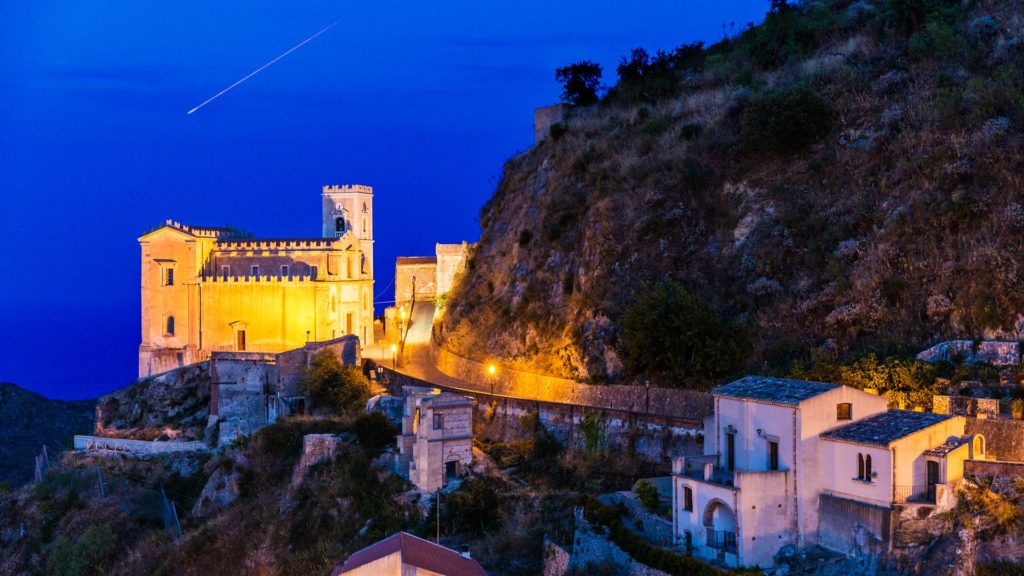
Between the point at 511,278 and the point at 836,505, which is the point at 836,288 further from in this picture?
the point at 511,278

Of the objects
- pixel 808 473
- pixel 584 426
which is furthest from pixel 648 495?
pixel 584 426

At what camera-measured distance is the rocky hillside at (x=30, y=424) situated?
6750 centimetres

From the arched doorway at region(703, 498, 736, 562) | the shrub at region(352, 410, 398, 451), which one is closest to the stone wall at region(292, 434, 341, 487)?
the shrub at region(352, 410, 398, 451)

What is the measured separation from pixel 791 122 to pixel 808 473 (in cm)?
1803

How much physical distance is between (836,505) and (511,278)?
25.7 m

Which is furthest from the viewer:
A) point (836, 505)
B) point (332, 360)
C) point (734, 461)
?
point (332, 360)

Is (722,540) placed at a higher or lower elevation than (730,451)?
lower

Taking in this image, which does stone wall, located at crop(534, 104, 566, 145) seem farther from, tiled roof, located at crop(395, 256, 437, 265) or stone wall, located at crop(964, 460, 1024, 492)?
stone wall, located at crop(964, 460, 1024, 492)

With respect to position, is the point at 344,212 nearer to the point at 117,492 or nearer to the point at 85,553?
the point at 117,492

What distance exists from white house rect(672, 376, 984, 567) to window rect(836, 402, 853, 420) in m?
0.02

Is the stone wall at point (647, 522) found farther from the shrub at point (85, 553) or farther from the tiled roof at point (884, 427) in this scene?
the shrub at point (85, 553)

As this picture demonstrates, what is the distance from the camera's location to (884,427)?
2183 centimetres

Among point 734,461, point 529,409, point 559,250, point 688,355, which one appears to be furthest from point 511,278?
point 734,461

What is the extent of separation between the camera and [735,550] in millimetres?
22047
